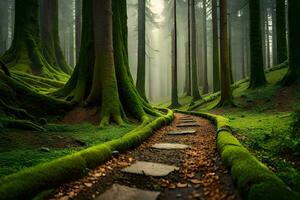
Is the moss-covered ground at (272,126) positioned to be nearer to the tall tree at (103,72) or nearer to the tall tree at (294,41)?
the tall tree at (294,41)

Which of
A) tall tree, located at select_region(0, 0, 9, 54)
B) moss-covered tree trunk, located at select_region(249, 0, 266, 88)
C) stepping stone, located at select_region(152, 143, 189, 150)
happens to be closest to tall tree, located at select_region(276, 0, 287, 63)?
moss-covered tree trunk, located at select_region(249, 0, 266, 88)

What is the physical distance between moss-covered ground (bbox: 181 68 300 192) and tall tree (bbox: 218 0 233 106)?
0.64 m

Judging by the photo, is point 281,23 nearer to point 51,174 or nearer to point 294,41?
point 294,41

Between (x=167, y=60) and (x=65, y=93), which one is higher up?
(x=167, y=60)

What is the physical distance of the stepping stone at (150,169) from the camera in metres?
4.38

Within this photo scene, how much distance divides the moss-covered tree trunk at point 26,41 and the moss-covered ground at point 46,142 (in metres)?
7.65

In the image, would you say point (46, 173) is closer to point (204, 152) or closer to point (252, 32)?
point (204, 152)

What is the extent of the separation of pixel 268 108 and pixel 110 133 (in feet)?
28.3

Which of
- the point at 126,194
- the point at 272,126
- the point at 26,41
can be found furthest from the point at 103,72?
the point at 26,41

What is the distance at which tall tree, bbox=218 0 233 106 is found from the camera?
46.1ft

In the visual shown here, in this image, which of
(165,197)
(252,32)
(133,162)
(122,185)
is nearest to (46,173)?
(122,185)

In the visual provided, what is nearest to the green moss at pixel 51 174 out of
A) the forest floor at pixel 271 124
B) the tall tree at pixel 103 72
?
the forest floor at pixel 271 124

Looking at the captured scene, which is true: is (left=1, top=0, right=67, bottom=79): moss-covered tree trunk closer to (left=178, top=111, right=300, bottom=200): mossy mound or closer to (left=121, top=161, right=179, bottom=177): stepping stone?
(left=121, top=161, right=179, bottom=177): stepping stone

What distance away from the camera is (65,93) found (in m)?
10.5
